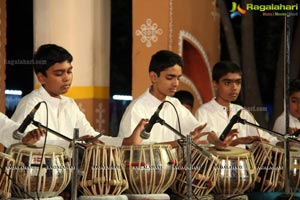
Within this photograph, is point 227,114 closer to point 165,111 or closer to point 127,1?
point 165,111

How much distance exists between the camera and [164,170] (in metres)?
6.74

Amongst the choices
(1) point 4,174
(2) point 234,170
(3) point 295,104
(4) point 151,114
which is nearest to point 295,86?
(3) point 295,104

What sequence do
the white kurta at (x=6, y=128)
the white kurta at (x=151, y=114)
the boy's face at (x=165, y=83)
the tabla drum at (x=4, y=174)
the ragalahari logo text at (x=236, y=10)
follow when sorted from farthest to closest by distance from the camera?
the ragalahari logo text at (x=236, y=10) < the boy's face at (x=165, y=83) < the white kurta at (x=151, y=114) < the white kurta at (x=6, y=128) < the tabla drum at (x=4, y=174)

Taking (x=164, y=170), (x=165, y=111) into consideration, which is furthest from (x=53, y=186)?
(x=165, y=111)

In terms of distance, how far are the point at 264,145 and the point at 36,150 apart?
1951mm

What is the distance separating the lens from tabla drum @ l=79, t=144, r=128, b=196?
6.57 meters

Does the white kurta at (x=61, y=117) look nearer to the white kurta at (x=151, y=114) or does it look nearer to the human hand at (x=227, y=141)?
the white kurta at (x=151, y=114)

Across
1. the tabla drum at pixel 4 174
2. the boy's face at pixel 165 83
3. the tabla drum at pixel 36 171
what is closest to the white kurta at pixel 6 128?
the tabla drum at pixel 36 171

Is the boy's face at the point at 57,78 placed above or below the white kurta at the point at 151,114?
above

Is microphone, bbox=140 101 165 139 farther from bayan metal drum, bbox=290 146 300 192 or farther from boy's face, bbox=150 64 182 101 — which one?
bayan metal drum, bbox=290 146 300 192

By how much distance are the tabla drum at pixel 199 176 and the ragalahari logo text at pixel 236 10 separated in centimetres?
239

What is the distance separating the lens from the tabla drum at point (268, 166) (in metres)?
7.40

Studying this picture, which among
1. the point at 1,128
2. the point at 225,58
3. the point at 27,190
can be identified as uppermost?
the point at 225,58

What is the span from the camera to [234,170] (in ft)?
23.2
